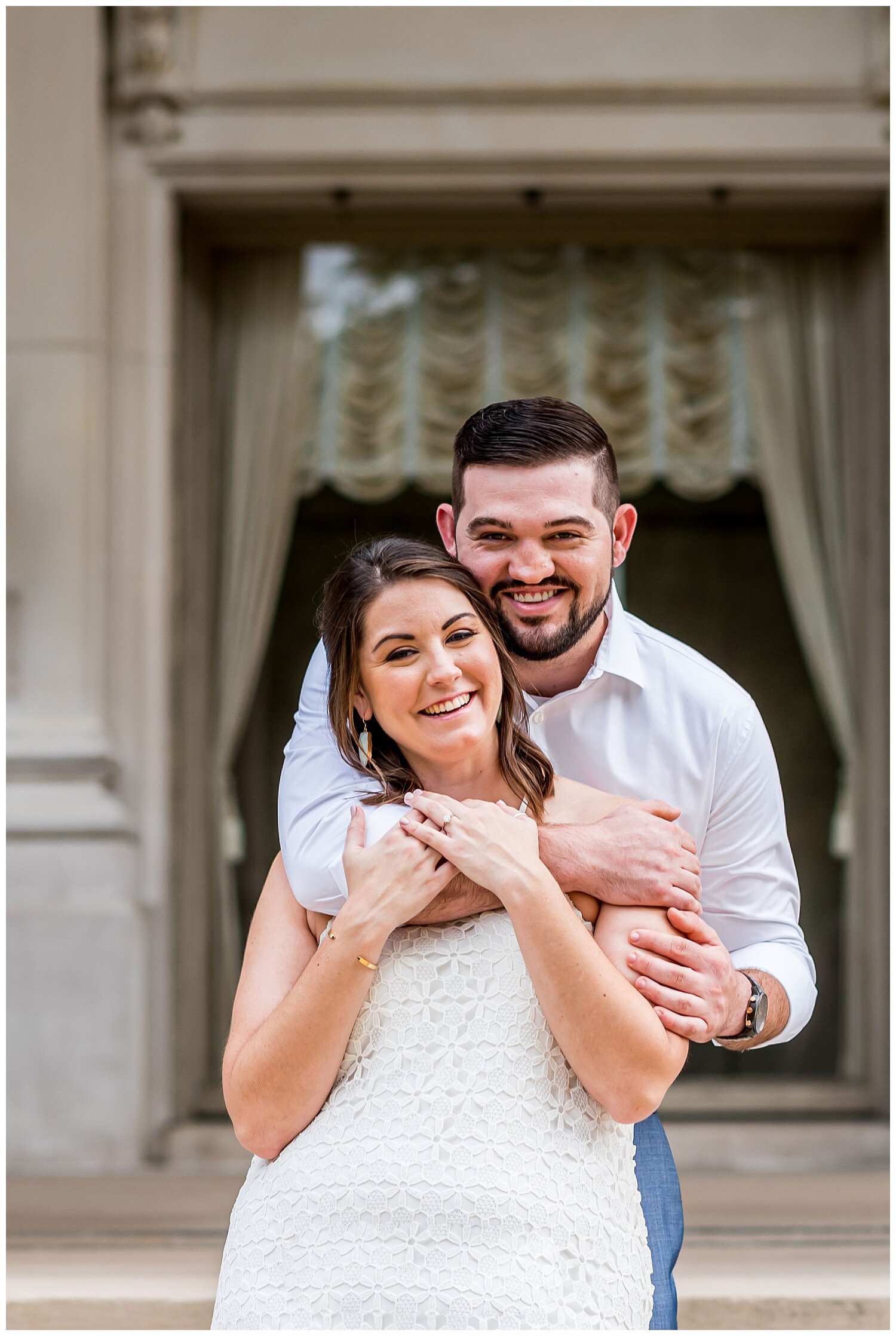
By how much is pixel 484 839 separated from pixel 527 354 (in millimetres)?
4467

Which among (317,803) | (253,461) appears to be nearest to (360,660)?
(317,803)

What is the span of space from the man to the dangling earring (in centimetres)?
3

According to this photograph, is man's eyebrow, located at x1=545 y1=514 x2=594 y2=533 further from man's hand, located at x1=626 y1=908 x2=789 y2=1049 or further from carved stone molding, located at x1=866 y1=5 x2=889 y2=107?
carved stone molding, located at x1=866 y1=5 x2=889 y2=107

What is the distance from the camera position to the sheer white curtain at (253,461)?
5.76 metres

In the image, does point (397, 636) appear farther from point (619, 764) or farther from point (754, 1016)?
point (754, 1016)

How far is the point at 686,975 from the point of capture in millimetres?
1689

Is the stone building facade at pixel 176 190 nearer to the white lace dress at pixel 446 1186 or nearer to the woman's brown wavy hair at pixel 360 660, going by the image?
the woman's brown wavy hair at pixel 360 660

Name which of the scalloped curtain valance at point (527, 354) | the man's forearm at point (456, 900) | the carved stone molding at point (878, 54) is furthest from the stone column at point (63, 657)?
the man's forearm at point (456, 900)

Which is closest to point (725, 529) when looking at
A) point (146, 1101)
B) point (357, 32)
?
point (357, 32)

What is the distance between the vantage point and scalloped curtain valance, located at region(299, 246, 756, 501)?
5.75 metres

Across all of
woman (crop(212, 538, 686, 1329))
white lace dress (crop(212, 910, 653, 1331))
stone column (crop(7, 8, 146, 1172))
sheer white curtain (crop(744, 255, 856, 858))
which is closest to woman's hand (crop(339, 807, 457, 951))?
woman (crop(212, 538, 686, 1329))

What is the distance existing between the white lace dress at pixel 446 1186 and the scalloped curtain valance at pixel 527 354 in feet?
13.9

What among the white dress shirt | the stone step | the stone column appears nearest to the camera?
the white dress shirt

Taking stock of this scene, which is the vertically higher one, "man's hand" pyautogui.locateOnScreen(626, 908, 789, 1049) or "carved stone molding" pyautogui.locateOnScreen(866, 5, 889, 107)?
"carved stone molding" pyautogui.locateOnScreen(866, 5, 889, 107)
